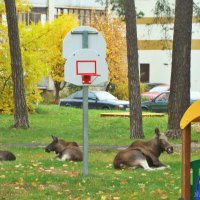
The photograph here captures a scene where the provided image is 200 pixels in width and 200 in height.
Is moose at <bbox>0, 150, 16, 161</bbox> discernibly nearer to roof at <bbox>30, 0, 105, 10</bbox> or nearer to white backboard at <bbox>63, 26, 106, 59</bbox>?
white backboard at <bbox>63, 26, 106, 59</bbox>

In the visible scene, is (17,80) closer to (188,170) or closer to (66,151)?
(66,151)

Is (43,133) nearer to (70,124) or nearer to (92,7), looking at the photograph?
(70,124)

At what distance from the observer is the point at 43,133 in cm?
2380

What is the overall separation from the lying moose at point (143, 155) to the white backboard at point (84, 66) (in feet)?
6.72

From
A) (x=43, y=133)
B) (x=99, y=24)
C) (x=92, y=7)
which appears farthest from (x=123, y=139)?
(x=92, y=7)

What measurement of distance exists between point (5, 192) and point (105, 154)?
7.14 meters

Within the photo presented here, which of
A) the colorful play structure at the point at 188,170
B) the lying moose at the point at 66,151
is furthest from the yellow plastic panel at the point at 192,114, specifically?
the lying moose at the point at 66,151

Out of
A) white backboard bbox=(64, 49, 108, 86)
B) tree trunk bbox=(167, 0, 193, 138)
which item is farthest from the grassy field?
white backboard bbox=(64, 49, 108, 86)

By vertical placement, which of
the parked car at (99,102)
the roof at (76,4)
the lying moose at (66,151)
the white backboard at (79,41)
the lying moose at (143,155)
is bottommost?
the parked car at (99,102)

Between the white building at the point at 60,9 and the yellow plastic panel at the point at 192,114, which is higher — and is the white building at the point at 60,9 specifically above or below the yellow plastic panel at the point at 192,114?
below

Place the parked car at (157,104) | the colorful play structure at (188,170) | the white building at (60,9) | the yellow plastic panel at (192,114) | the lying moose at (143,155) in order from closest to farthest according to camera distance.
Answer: the yellow plastic panel at (192,114) < the colorful play structure at (188,170) < the lying moose at (143,155) < the parked car at (157,104) < the white building at (60,9)

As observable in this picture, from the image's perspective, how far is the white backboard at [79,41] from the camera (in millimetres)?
12188

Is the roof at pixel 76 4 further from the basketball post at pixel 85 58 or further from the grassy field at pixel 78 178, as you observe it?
the basketball post at pixel 85 58

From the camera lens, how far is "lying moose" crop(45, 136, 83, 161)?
15.3 metres
